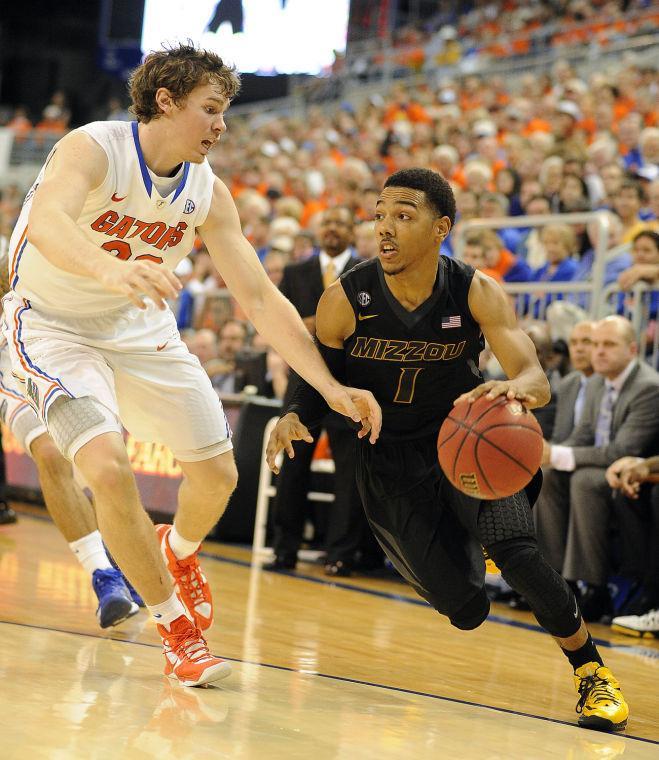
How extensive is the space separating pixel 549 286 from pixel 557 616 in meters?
4.81

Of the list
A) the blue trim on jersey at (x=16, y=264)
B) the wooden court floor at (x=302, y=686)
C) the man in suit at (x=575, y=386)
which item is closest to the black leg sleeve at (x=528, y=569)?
the wooden court floor at (x=302, y=686)

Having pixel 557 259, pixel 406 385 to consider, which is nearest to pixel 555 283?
pixel 557 259

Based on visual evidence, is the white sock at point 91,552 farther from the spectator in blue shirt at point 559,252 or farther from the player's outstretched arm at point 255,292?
the spectator in blue shirt at point 559,252

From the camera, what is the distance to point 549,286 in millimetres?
8344

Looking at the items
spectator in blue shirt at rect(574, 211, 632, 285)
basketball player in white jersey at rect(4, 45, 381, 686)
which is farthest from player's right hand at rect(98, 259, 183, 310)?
spectator in blue shirt at rect(574, 211, 632, 285)

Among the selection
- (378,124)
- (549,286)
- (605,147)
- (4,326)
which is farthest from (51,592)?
(378,124)

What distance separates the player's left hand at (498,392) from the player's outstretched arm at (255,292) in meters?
0.59

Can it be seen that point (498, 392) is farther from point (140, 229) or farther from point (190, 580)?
point (190, 580)

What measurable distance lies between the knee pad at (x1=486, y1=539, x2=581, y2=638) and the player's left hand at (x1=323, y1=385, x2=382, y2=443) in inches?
23.2

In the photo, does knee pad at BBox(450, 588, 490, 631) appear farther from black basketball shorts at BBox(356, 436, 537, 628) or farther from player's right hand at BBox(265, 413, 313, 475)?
player's right hand at BBox(265, 413, 313, 475)

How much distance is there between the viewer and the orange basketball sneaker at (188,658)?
379 centimetres

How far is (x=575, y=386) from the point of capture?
7199 mm

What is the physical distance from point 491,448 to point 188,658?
4.03 feet

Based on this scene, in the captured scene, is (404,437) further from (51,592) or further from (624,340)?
(624,340)
